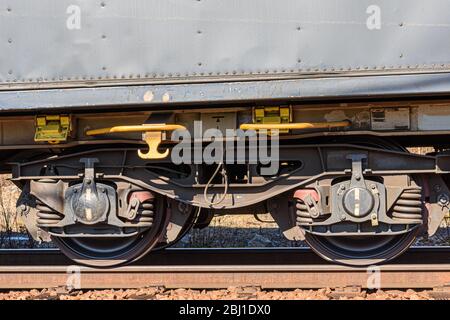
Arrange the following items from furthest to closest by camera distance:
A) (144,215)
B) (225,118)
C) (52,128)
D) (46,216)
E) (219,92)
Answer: (46,216) < (144,215) < (52,128) < (225,118) < (219,92)

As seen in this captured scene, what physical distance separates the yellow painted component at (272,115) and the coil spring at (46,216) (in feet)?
6.98

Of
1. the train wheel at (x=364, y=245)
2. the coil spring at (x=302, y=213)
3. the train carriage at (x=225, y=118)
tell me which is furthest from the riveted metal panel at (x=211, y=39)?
the coil spring at (x=302, y=213)

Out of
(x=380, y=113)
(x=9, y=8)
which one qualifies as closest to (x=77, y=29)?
(x=9, y=8)

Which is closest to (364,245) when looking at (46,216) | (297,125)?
(297,125)

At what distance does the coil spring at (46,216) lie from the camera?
5895 millimetres

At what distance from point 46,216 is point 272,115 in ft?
7.73

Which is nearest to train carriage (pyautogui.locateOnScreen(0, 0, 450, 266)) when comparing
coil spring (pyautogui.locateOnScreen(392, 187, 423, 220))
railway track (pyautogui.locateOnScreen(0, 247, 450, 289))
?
coil spring (pyautogui.locateOnScreen(392, 187, 423, 220))

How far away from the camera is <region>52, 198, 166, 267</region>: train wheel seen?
5930 mm

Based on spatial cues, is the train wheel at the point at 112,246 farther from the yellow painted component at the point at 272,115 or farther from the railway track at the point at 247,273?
the yellow painted component at the point at 272,115

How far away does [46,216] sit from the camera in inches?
232

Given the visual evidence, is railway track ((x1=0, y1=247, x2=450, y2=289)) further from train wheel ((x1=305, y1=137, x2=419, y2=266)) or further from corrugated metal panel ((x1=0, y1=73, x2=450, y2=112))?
corrugated metal panel ((x1=0, y1=73, x2=450, y2=112))

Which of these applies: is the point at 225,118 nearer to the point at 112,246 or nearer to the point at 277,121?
the point at 277,121
